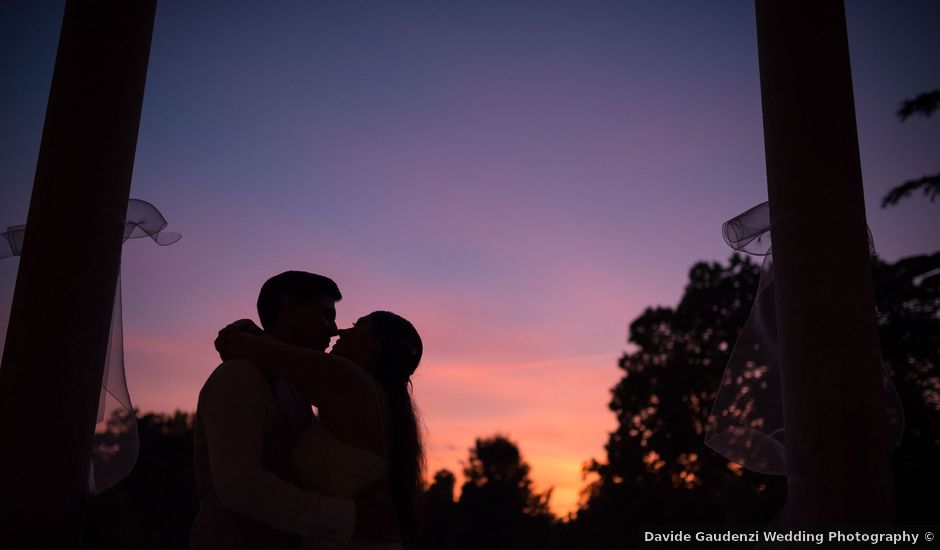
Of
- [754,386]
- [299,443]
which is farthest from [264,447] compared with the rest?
[754,386]

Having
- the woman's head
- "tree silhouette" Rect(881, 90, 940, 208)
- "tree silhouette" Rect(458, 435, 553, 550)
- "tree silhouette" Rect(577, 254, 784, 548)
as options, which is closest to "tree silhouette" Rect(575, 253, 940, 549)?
"tree silhouette" Rect(577, 254, 784, 548)

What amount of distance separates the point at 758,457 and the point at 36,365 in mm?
4674

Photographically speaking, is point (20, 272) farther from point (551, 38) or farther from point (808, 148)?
point (551, 38)

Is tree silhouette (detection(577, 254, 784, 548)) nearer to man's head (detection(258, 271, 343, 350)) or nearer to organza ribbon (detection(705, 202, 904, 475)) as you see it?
organza ribbon (detection(705, 202, 904, 475))

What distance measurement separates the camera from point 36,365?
3637 mm

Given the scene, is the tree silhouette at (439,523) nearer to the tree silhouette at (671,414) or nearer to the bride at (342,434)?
the tree silhouette at (671,414)

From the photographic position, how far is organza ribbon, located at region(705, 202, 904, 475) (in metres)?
4.84

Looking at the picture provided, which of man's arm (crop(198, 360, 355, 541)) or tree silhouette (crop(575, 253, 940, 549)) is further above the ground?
tree silhouette (crop(575, 253, 940, 549))

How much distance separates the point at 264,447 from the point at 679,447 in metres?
33.2

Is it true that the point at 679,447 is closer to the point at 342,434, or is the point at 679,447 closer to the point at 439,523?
the point at 342,434

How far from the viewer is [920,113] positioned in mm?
15227

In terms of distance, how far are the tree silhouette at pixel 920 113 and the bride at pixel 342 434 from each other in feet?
52.5

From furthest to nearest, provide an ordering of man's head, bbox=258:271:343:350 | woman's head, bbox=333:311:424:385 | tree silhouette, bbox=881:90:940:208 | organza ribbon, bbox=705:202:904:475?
tree silhouette, bbox=881:90:940:208, organza ribbon, bbox=705:202:904:475, woman's head, bbox=333:311:424:385, man's head, bbox=258:271:343:350

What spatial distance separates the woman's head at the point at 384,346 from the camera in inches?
145
